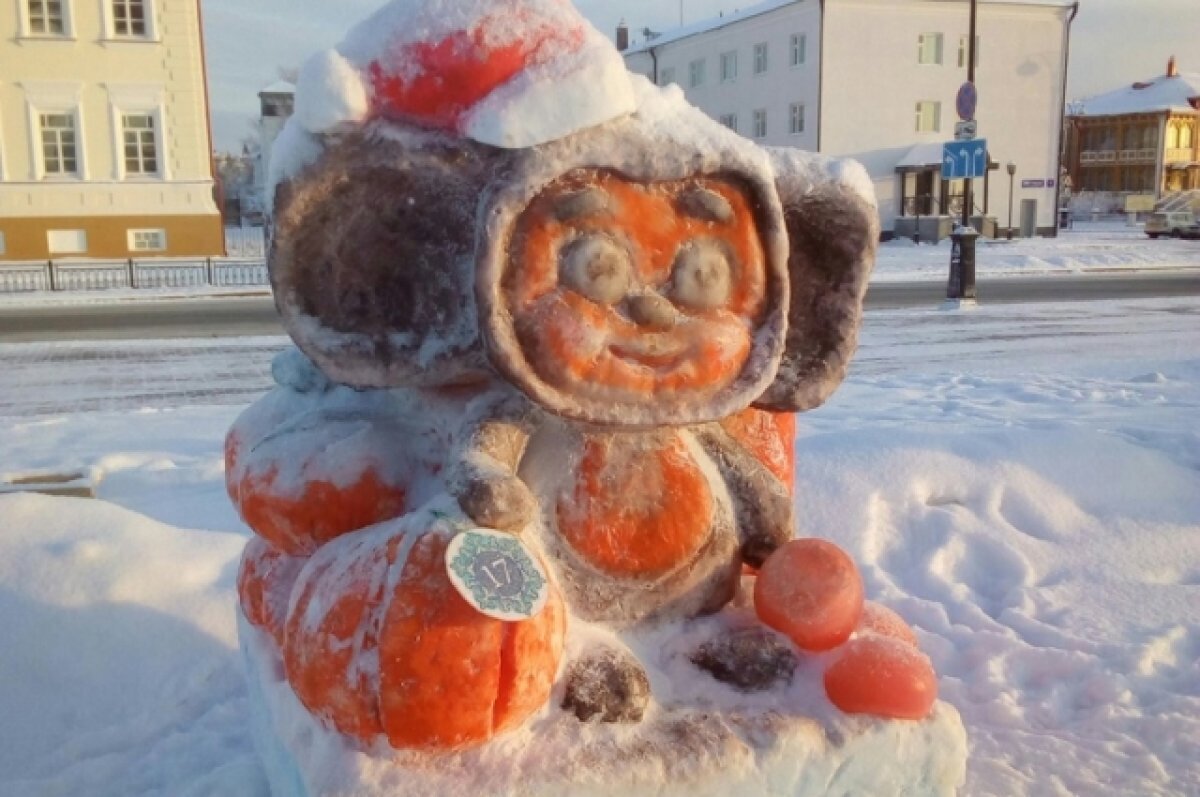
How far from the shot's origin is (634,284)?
1710mm

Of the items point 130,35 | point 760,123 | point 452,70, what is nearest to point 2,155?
point 130,35

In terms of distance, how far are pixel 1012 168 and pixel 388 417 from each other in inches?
1266

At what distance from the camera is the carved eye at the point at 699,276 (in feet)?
5.65

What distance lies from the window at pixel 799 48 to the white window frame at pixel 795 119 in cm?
122

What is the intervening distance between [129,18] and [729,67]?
63.2ft

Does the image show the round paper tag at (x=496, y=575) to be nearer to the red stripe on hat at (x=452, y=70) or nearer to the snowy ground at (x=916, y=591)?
the red stripe on hat at (x=452, y=70)

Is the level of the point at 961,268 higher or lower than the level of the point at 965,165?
lower

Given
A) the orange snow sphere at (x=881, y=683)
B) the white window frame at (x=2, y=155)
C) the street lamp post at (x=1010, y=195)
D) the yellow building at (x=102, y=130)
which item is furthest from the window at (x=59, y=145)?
the street lamp post at (x=1010, y=195)

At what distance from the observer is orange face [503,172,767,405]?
166cm

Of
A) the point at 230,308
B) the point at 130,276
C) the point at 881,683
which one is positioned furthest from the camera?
the point at 130,276

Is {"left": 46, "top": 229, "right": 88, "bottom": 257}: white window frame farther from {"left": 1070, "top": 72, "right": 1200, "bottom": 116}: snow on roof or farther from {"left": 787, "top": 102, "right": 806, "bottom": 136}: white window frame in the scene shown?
{"left": 1070, "top": 72, "right": 1200, "bottom": 116}: snow on roof

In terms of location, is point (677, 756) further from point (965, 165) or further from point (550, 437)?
point (965, 165)

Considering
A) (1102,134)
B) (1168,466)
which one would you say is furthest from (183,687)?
(1102,134)

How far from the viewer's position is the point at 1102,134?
170 feet
